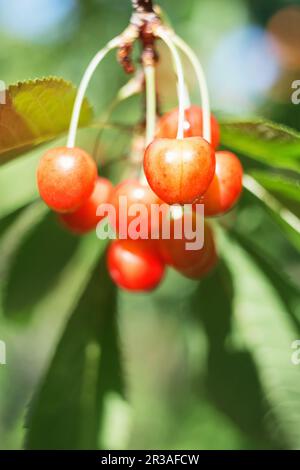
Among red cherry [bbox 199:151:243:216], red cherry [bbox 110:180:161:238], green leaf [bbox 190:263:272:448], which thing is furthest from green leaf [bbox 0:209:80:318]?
red cherry [bbox 199:151:243:216]

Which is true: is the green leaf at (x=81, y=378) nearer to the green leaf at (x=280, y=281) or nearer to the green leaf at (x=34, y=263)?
the green leaf at (x=34, y=263)

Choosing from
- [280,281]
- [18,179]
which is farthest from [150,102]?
[18,179]

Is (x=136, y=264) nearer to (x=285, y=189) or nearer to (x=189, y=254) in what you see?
(x=189, y=254)

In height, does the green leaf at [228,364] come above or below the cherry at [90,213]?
below

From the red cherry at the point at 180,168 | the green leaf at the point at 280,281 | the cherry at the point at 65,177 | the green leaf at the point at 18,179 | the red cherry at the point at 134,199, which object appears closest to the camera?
the red cherry at the point at 180,168

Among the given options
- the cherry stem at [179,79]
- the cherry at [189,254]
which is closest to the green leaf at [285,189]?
the cherry at [189,254]

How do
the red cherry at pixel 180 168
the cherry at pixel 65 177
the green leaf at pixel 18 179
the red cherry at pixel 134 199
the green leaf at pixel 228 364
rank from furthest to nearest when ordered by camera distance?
the green leaf at pixel 18 179, the green leaf at pixel 228 364, the red cherry at pixel 134 199, the cherry at pixel 65 177, the red cherry at pixel 180 168

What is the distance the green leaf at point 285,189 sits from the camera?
109cm

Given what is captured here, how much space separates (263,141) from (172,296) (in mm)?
889

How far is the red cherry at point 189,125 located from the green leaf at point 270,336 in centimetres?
43

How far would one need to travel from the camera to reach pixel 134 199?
3.52ft

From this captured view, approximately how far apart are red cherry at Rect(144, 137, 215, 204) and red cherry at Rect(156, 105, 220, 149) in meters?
0.13
